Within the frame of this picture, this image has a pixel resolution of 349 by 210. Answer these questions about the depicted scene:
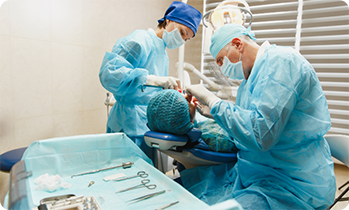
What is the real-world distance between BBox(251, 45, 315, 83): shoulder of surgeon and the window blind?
2.00 metres

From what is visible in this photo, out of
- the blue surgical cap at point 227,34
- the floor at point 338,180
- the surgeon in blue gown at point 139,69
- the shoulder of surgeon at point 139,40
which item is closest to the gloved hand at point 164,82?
the surgeon in blue gown at point 139,69

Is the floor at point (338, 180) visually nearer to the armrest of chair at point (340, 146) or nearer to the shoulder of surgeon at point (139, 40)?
the armrest of chair at point (340, 146)

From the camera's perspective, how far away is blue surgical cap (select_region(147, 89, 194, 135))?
112 centimetres

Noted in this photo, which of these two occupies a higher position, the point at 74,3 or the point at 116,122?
the point at 74,3

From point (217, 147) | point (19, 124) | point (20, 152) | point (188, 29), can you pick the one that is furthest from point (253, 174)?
point (19, 124)

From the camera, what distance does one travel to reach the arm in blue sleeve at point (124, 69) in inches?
54.7

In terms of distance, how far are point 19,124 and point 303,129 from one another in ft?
7.02

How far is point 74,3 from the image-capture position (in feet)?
7.13

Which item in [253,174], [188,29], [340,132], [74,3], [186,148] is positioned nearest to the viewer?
[253,174]

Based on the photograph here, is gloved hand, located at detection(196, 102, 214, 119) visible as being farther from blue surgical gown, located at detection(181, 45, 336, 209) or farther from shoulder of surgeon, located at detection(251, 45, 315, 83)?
shoulder of surgeon, located at detection(251, 45, 315, 83)

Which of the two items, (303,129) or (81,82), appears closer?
(303,129)

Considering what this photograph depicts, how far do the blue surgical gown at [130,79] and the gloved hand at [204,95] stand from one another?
325 mm

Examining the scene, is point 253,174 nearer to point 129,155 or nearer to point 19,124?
point 129,155

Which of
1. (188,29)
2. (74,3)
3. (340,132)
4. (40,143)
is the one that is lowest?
(340,132)
